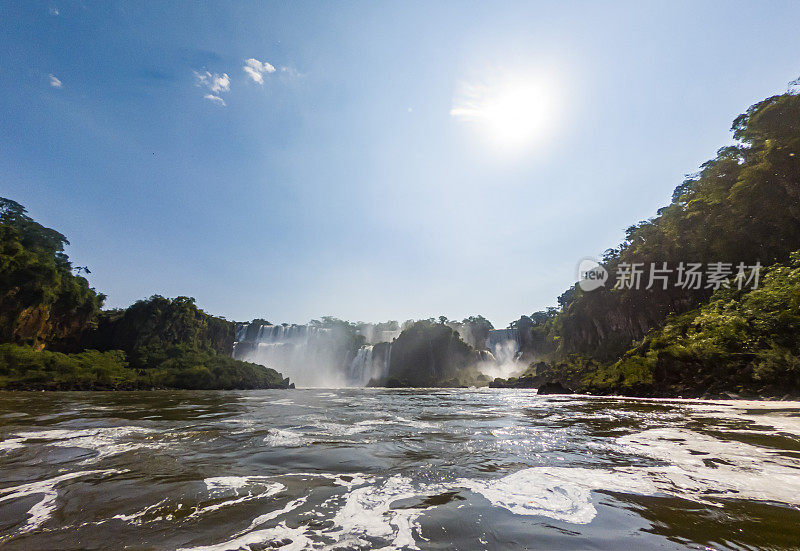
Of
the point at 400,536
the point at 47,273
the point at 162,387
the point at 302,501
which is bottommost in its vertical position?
the point at 162,387

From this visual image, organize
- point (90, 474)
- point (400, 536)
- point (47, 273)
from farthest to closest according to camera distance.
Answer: point (47, 273) < point (90, 474) < point (400, 536)

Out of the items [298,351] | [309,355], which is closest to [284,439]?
[298,351]

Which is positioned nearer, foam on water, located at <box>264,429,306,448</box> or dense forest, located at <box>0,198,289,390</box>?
foam on water, located at <box>264,429,306,448</box>

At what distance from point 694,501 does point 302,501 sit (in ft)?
11.0

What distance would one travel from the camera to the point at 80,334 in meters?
48.8

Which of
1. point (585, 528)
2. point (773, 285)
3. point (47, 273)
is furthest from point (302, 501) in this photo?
point (47, 273)

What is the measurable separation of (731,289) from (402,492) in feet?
96.1

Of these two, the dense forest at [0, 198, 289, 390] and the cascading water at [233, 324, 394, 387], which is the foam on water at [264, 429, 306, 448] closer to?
the dense forest at [0, 198, 289, 390]

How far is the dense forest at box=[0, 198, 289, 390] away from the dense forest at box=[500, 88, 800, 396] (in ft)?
168

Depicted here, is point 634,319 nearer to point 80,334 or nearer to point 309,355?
point 309,355

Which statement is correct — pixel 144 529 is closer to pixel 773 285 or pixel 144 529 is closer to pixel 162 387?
pixel 773 285

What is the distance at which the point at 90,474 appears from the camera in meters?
3.70

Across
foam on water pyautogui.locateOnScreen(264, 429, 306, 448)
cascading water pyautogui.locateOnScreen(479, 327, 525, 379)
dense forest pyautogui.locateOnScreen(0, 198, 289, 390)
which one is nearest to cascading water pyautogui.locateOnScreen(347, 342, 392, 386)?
dense forest pyautogui.locateOnScreen(0, 198, 289, 390)

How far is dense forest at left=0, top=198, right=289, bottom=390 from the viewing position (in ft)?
117
